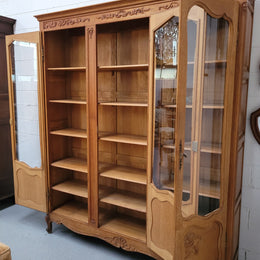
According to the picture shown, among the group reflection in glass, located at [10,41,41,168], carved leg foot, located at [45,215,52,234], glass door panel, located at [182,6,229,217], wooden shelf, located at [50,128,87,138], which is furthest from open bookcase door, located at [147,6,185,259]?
reflection in glass, located at [10,41,41,168]

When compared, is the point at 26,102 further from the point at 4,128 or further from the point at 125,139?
the point at 125,139

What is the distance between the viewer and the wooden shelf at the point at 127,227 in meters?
2.18

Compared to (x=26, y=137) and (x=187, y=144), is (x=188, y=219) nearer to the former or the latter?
(x=187, y=144)

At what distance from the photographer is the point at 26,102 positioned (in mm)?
2639

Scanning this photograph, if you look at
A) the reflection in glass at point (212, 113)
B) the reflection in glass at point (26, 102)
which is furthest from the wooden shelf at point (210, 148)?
the reflection in glass at point (26, 102)

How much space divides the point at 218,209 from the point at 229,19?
1227 mm

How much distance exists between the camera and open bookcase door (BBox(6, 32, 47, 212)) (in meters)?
2.47

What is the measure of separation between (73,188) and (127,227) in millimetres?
659

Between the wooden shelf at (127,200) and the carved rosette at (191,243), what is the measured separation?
548 millimetres

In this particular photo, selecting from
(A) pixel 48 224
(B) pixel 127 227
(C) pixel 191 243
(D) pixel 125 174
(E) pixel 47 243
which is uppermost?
(D) pixel 125 174

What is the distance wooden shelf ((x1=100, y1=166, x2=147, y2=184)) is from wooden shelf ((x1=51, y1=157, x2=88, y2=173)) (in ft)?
0.81

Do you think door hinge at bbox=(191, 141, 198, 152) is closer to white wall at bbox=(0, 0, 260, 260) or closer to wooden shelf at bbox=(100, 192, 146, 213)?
white wall at bbox=(0, 0, 260, 260)

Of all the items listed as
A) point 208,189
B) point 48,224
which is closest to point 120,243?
point 48,224

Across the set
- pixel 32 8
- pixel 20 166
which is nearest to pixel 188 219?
pixel 20 166
